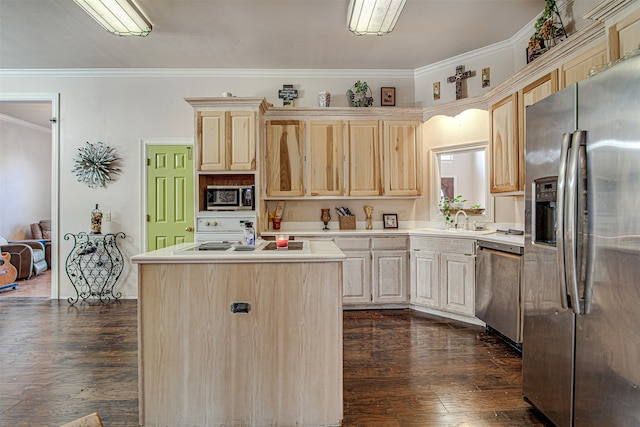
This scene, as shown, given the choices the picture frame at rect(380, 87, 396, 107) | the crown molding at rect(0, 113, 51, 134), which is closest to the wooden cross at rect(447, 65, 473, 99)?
the picture frame at rect(380, 87, 396, 107)

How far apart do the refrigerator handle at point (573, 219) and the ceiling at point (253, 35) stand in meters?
2.17

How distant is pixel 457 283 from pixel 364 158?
5.95 ft

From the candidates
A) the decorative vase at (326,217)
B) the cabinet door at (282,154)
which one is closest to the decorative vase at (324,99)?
the cabinet door at (282,154)

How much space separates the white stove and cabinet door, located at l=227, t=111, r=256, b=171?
1.73ft

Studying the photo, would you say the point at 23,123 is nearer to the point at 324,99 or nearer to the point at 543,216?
the point at 324,99

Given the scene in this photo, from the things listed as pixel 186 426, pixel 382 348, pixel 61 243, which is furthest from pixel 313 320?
pixel 61 243

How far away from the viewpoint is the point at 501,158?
3.37m

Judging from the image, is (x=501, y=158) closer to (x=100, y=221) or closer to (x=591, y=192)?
(x=591, y=192)

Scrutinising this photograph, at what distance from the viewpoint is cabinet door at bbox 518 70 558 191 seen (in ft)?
8.70

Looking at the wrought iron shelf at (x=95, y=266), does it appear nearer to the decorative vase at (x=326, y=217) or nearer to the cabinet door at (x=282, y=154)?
Result: the cabinet door at (x=282, y=154)

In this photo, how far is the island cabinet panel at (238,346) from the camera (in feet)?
5.84

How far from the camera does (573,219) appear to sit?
4.92 ft

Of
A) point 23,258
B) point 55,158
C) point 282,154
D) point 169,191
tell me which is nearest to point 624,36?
point 282,154

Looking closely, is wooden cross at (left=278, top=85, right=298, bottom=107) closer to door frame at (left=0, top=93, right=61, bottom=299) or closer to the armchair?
door frame at (left=0, top=93, right=61, bottom=299)
